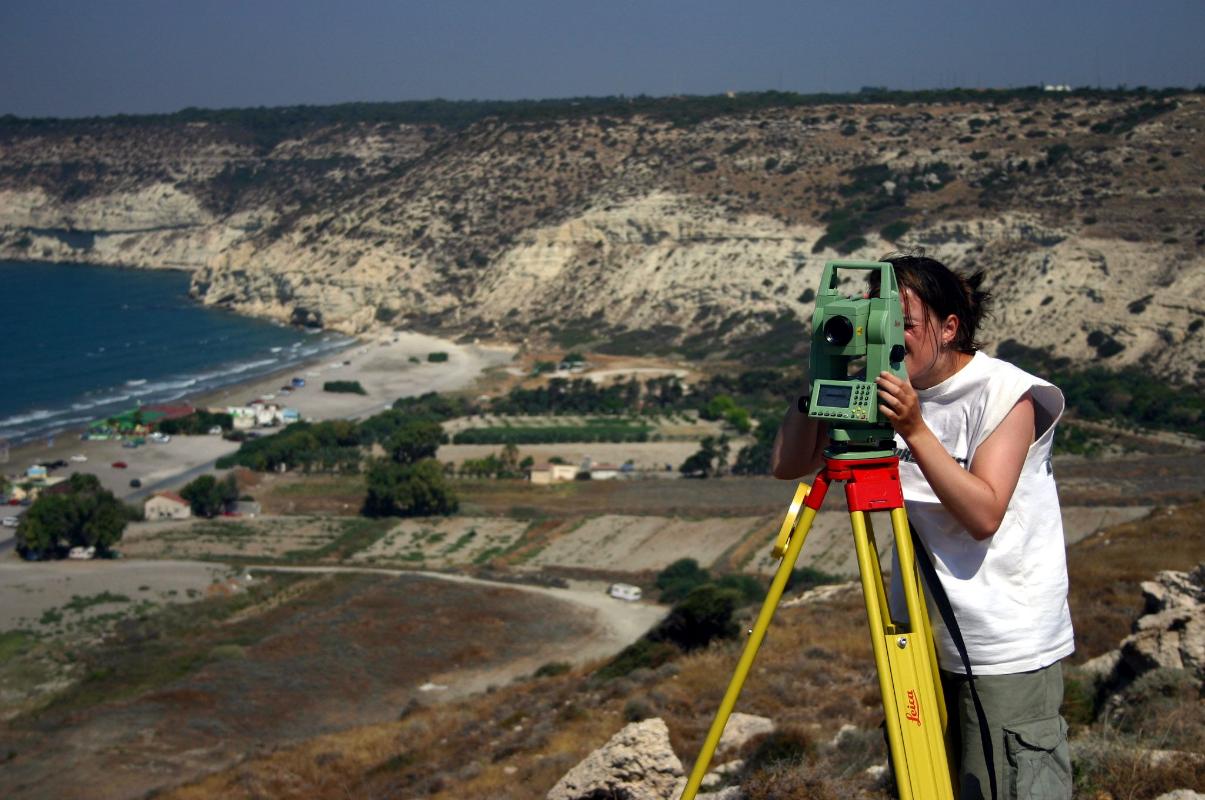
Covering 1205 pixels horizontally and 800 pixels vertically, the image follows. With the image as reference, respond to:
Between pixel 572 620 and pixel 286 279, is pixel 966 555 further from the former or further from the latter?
pixel 286 279

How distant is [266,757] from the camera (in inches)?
491

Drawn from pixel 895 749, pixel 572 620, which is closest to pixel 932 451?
pixel 895 749

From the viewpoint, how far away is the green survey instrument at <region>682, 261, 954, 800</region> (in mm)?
2365

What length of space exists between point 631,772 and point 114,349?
7344cm

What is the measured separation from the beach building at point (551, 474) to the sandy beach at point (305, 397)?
41.0 ft

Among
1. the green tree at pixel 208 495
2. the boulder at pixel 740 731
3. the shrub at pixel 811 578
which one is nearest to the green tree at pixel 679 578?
the shrub at pixel 811 578

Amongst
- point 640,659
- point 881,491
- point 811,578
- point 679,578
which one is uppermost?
point 881,491

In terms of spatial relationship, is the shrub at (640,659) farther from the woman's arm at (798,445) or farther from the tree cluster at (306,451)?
the tree cluster at (306,451)

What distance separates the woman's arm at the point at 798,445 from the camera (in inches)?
105

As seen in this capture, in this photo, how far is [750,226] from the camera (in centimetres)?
6981

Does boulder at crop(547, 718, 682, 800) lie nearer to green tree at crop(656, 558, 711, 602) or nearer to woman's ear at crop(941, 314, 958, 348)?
woman's ear at crop(941, 314, 958, 348)

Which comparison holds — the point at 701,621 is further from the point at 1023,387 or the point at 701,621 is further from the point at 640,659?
the point at 1023,387

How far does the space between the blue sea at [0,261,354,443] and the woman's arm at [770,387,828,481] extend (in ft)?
169

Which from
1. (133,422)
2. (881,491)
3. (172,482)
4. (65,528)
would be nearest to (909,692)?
(881,491)
